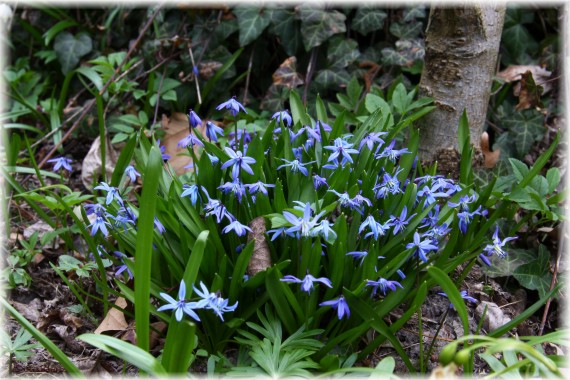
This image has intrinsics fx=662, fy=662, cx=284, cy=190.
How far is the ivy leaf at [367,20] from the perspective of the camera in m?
3.75

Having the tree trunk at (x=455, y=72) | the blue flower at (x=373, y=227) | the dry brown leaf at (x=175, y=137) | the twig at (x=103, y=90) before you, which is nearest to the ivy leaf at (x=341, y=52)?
the tree trunk at (x=455, y=72)

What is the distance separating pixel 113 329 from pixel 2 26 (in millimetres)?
2444

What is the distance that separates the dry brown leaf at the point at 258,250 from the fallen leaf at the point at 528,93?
5.93ft

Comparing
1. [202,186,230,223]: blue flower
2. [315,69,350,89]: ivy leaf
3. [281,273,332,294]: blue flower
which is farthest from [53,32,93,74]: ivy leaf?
[281,273,332,294]: blue flower

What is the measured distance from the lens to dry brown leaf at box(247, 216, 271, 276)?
218 cm

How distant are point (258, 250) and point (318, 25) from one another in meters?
1.89

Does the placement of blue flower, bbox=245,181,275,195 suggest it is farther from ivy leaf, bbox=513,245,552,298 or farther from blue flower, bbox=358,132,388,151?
ivy leaf, bbox=513,245,552,298

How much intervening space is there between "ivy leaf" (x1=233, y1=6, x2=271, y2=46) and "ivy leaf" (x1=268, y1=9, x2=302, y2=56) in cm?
5

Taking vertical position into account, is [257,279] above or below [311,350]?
above

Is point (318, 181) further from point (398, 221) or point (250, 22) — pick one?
point (250, 22)

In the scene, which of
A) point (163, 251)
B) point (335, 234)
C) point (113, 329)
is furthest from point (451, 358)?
point (113, 329)

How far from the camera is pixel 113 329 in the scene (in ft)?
7.89

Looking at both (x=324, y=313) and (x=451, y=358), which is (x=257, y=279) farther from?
(x=451, y=358)

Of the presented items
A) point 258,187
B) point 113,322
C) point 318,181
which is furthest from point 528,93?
point 113,322
